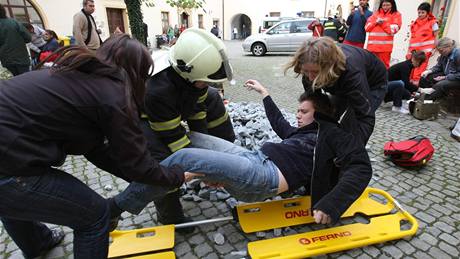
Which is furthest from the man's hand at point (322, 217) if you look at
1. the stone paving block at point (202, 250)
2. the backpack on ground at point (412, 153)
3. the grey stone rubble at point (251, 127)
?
the backpack on ground at point (412, 153)

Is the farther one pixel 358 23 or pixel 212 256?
pixel 358 23

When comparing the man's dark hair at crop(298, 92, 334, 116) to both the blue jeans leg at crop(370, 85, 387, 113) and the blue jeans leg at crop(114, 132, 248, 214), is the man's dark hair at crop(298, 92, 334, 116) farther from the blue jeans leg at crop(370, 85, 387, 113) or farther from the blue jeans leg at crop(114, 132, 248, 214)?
the blue jeans leg at crop(114, 132, 248, 214)

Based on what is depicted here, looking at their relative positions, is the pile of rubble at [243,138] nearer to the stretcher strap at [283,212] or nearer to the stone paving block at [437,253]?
the stretcher strap at [283,212]

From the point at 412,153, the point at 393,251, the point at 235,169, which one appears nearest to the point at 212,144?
the point at 235,169

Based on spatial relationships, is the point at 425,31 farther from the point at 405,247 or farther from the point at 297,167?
the point at 297,167

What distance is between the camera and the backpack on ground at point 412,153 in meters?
3.53

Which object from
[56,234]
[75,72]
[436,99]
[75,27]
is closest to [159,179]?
[75,72]

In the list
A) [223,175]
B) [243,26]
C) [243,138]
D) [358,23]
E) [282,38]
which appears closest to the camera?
[223,175]

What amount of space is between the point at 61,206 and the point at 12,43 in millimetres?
5915

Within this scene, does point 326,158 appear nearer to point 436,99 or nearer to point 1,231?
point 1,231

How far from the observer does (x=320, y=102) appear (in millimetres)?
2502

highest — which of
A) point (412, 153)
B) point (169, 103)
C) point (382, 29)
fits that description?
point (382, 29)

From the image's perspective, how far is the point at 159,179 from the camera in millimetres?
1670

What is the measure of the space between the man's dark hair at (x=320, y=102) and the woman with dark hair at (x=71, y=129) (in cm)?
139
